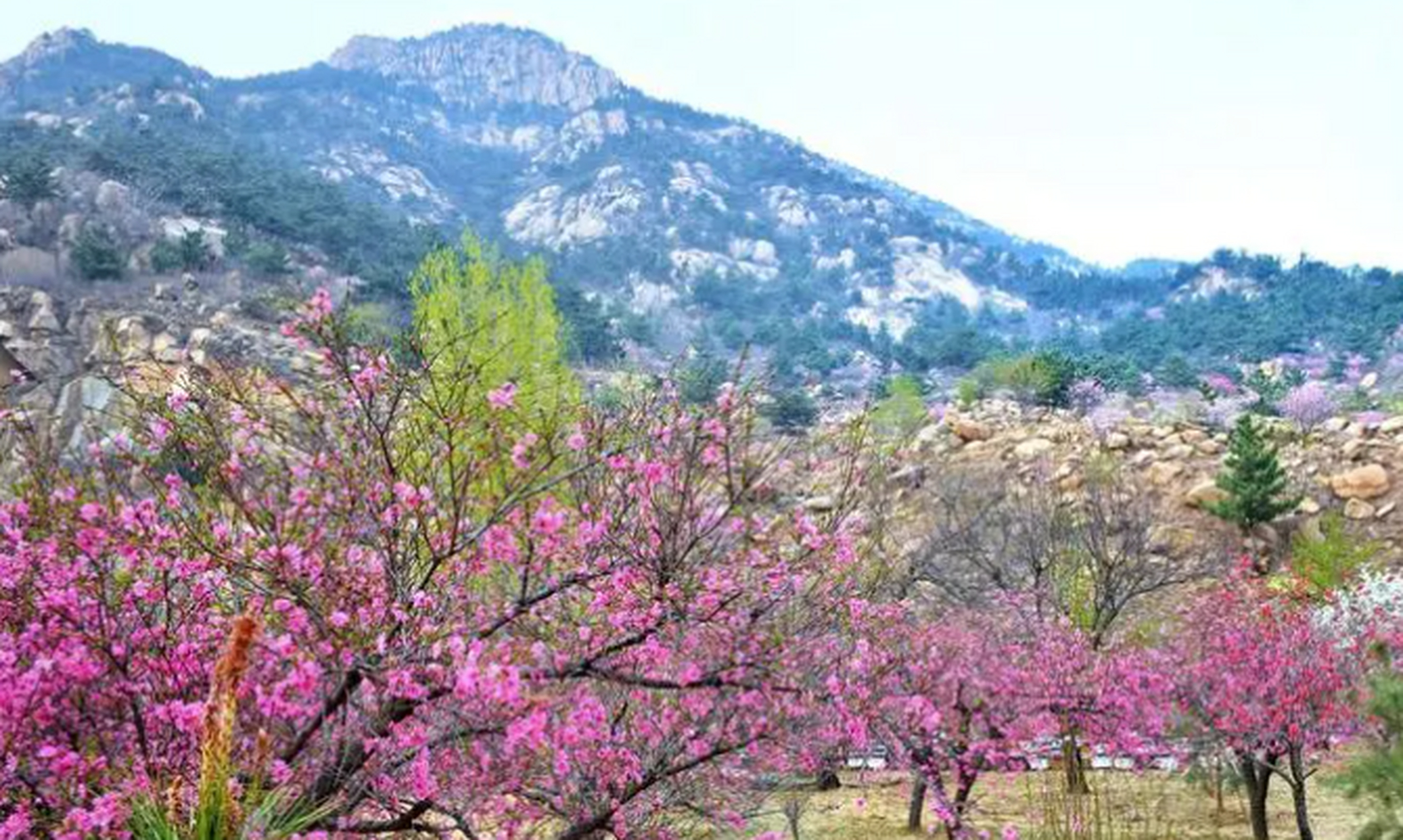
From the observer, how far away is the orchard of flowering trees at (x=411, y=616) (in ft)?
15.7

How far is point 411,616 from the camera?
4.86m

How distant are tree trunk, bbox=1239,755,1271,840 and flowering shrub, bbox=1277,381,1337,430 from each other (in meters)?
35.0

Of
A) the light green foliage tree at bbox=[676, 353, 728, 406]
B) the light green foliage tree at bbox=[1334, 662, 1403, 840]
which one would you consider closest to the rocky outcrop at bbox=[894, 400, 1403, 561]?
the light green foliage tree at bbox=[676, 353, 728, 406]

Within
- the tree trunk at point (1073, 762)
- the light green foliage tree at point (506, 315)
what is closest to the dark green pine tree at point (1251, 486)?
the tree trunk at point (1073, 762)

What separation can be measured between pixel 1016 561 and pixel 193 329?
34.1 m

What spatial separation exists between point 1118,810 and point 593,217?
110170 mm

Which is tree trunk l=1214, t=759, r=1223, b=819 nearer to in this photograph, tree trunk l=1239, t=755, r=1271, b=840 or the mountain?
tree trunk l=1239, t=755, r=1271, b=840

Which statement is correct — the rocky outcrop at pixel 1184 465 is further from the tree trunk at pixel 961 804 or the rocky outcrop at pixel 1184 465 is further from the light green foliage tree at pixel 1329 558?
the tree trunk at pixel 961 804

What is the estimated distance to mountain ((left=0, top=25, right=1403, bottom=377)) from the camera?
6044cm

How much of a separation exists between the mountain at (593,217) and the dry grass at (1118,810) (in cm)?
1304

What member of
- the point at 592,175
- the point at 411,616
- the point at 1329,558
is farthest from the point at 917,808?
the point at 592,175

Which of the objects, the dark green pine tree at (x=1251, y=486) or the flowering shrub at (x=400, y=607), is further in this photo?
the dark green pine tree at (x=1251, y=486)

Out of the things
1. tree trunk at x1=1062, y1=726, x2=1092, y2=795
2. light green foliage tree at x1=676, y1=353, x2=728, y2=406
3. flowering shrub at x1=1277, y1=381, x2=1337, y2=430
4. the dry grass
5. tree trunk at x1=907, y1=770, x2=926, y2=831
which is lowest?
the dry grass

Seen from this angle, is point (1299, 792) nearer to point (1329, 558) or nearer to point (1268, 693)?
point (1268, 693)
